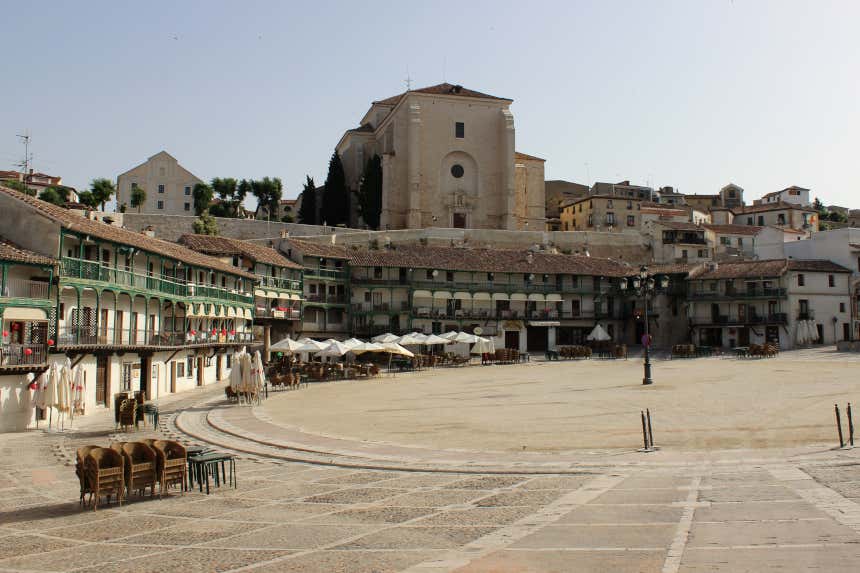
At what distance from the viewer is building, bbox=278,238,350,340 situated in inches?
2559

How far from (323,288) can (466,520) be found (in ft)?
182

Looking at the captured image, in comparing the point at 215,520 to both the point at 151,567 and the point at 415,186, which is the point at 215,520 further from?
the point at 415,186

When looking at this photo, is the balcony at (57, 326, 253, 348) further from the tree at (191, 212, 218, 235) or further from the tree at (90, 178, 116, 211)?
the tree at (90, 178, 116, 211)

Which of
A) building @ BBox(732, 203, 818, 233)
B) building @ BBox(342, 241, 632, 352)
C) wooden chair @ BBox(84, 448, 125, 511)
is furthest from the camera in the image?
building @ BBox(732, 203, 818, 233)

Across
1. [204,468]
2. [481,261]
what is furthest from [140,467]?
[481,261]

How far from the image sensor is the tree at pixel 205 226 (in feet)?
240

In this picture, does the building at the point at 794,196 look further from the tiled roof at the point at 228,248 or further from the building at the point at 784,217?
the tiled roof at the point at 228,248

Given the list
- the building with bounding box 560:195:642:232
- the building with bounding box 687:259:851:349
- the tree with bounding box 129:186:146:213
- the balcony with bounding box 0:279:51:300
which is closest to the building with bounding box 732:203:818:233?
the building with bounding box 560:195:642:232

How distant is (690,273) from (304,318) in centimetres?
3601

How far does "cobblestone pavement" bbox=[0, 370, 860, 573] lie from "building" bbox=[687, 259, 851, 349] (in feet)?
171

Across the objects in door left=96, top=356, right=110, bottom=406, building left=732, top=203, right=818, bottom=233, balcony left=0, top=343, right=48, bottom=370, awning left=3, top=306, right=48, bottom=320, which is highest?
building left=732, top=203, right=818, bottom=233

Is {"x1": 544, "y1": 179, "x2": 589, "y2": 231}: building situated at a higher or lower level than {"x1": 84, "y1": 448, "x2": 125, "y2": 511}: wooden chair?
higher

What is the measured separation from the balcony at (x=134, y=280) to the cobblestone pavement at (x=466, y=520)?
1226 cm

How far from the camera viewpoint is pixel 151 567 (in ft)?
33.1
